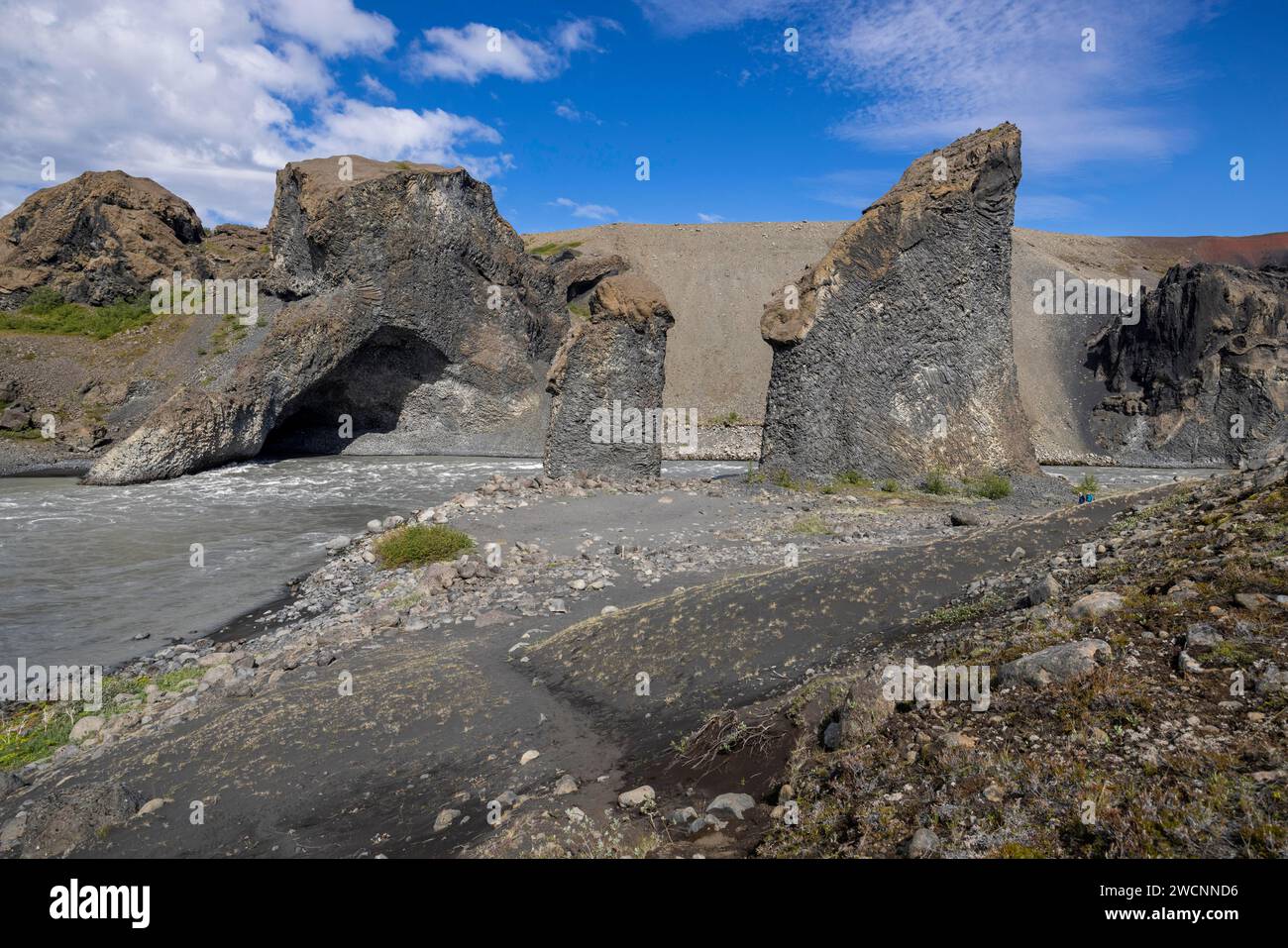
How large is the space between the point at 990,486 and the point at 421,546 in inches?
472

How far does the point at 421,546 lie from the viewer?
477 inches

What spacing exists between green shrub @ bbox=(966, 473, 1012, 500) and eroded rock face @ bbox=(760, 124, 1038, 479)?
0.96 ft

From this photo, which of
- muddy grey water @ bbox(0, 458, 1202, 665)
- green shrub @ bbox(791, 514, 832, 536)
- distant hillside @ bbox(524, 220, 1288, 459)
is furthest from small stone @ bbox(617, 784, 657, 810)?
distant hillside @ bbox(524, 220, 1288, 459)

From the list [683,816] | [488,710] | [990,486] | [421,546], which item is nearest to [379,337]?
[421,546]

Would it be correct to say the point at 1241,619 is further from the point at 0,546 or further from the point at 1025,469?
the point at 0,546

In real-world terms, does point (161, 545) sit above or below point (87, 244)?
below

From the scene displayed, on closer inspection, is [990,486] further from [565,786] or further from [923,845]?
[923,845]

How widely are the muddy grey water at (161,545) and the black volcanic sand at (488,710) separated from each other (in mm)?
3960

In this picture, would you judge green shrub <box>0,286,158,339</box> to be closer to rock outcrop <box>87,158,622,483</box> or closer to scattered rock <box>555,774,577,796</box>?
rock outcrop <box>87,158,622,483</box>

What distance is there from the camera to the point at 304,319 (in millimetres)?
29281

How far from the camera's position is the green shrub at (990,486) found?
15.7 meters

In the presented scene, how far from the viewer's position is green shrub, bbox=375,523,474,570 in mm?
11969

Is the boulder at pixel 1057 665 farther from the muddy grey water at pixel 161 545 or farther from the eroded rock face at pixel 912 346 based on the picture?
the eroded rock face at pixel 912 346

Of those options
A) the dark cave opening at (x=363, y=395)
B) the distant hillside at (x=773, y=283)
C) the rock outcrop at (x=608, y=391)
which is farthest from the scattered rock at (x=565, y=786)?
the distant hillside at (x=773, y=283)
